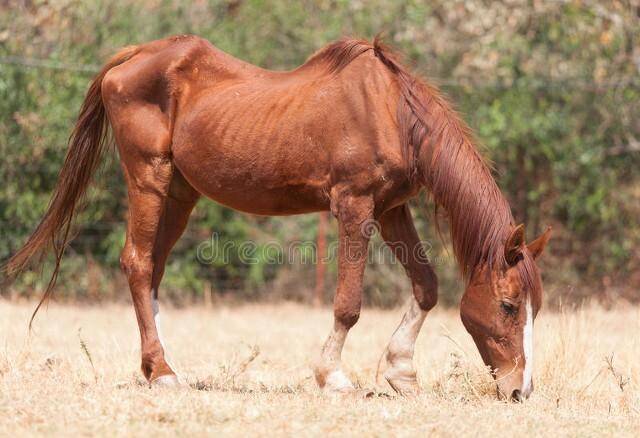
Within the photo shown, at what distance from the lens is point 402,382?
5.34m

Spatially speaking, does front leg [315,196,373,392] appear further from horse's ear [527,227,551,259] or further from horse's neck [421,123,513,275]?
horse's ear [527,227,551,259]

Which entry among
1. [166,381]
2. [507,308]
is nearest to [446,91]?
[507,308]

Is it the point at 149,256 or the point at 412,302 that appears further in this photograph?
the point at 149,256

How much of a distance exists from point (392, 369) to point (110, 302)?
586 centimetres

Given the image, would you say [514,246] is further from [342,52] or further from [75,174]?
[75,174]

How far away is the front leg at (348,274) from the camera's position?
5.15 meters

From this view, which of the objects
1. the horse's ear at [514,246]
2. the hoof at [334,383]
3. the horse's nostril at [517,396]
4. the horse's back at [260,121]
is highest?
the horse's back at [260,121]

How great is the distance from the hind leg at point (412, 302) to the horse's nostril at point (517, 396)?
2.00ft

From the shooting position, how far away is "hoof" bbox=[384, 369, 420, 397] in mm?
5305

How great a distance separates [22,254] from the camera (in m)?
5.97

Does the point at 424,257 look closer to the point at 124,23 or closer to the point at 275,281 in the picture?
the point at 275,281

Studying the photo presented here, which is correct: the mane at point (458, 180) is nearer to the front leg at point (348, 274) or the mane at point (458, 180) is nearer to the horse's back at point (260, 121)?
the horse's back at point (260, 121)

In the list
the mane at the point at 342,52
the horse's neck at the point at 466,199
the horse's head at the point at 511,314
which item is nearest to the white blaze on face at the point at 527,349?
the horse's head at the point at 511,314

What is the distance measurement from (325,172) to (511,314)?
132 centimetres
